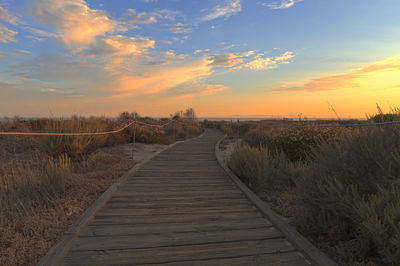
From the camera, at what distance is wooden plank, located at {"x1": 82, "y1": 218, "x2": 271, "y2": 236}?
9.46 ft

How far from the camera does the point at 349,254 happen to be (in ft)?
7.54

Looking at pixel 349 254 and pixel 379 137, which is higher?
pixel 379 137

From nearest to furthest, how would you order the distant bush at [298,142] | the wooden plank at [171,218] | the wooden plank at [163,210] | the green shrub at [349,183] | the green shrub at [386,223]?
the green shrub at [386,223] → the green shrub at [349,183] → the wooden plank at [171,218] → the wooden plank at [163,210] → the distant bush at [298,142]

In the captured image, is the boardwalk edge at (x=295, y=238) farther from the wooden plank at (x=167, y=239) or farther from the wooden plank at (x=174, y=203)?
the wooden plank at (x=174, y=203)

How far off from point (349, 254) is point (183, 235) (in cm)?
172

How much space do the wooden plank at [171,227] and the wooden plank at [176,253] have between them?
38cm

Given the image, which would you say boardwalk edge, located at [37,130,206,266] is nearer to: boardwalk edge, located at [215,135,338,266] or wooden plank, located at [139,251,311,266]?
wooden plank, located at [139,251,311,266]

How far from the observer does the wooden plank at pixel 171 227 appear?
2885mm

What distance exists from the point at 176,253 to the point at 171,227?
611 millimetres

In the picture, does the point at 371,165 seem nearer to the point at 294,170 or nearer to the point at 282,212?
the point at 282,212

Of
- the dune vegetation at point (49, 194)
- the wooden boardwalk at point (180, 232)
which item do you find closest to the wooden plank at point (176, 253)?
the wooden boardwalk at point (180, 232)

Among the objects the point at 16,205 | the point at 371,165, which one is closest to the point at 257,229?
the point at 371,165

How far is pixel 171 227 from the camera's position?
3.04 metres

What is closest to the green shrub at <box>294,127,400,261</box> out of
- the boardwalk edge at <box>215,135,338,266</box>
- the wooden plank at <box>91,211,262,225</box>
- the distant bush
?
the boardwalk edge at <box>215,135,338,266</box>
